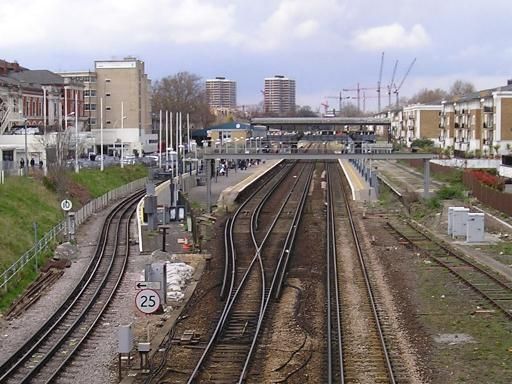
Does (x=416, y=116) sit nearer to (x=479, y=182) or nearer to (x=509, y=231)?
Answer: (x=479, y=182)

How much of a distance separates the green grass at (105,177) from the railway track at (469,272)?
22.4m

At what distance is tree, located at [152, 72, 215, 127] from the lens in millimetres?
128875

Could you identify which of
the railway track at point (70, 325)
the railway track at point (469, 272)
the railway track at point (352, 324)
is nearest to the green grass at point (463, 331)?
the railway track at point (469, 272)

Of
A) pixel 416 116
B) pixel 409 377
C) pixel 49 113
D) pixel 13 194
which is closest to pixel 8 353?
pixel 409 377

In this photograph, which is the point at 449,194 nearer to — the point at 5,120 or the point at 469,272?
the point at 469,272

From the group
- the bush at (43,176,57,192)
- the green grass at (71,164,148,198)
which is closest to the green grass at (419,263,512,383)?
the bush at (43,176,57,192)

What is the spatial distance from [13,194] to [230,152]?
43.7 ft

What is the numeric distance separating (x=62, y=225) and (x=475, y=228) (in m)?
16.0

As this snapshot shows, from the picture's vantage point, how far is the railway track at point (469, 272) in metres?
19.5

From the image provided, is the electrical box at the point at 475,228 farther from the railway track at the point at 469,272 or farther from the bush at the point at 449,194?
the bush at the point at 449,194

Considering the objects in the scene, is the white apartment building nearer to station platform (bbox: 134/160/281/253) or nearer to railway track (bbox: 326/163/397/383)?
station platform (bbox: 134/160/281/253)

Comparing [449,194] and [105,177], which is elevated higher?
[105,177]

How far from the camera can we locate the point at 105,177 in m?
54.6

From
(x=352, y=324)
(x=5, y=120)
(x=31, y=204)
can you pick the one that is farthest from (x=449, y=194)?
(x=5, y=120)
